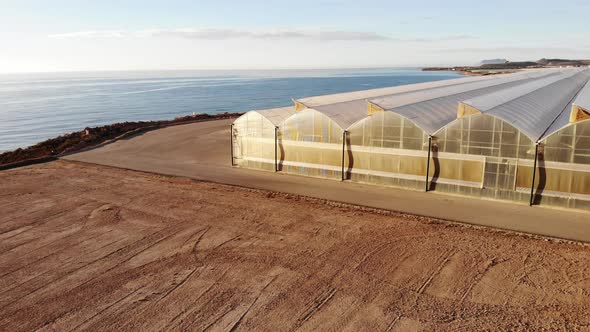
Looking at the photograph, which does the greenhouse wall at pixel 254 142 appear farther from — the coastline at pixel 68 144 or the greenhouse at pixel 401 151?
the coastline at pixel 68 144

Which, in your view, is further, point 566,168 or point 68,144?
point 68,144

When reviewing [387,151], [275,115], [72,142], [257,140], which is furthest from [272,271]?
[72,142]

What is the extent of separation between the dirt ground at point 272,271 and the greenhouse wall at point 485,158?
4471mm

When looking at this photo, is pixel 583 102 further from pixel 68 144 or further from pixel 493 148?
pixel 68 144

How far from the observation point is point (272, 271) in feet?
47.7

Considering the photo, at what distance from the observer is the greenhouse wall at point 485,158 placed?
20.6 metres

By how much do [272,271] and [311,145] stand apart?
1340 centimetres

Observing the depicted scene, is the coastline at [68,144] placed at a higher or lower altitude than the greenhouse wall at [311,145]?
lower

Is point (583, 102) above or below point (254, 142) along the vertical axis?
above

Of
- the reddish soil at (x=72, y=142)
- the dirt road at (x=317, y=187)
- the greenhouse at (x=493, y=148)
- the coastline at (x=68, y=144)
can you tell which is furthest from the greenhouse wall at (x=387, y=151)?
the reddish soil at (x=72, y=142)

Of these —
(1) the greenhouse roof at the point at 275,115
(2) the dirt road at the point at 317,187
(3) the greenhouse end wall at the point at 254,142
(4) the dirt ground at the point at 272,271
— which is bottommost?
(4) the dirt ground at the point at 272,271

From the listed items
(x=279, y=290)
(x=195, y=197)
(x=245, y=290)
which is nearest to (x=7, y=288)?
(x=245, y=290)

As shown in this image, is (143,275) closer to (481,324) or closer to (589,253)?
(481,324)

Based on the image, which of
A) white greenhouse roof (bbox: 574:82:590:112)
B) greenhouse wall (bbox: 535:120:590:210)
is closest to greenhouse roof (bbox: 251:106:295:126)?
greenhouse wall (bbox: 535:120:590:210)
